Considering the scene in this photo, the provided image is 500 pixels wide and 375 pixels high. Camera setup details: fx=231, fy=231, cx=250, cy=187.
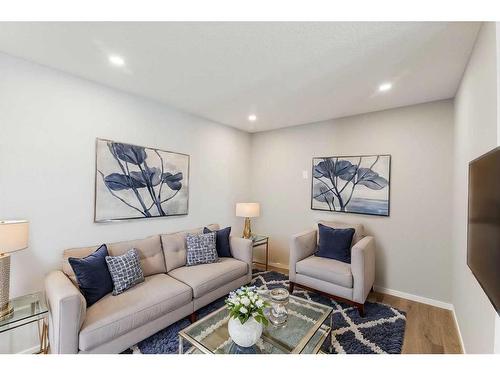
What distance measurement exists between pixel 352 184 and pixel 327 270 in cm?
130

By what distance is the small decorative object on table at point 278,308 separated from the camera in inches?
70.3

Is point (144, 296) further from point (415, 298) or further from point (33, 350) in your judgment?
point (415, 298)

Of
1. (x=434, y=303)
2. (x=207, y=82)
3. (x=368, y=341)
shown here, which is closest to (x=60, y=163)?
(x=207, y=82)

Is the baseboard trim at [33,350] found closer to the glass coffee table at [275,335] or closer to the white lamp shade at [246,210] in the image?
the glass coffee table at [275,335]

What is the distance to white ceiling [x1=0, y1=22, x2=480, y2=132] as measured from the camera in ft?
4.99

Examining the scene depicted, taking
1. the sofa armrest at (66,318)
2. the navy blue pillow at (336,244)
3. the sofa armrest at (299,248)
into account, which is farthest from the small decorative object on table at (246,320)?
the navy blue pillow at (336,244)

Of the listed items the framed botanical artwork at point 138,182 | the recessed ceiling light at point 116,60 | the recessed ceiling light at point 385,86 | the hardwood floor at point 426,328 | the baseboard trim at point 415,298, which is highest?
the recessed ceiling light at point 385,86

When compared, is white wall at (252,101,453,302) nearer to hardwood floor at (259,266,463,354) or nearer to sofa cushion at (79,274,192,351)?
hardwood floor at (259,266,463,354)

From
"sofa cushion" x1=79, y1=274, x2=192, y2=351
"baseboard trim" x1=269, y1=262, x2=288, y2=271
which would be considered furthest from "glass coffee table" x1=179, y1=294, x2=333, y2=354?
"baseboard trim" x1=269, y1=262, x2=288, y2=271

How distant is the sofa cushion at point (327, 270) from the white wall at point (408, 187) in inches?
30.5

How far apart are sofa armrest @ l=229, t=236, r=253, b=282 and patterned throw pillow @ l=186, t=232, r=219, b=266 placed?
304 millimetres

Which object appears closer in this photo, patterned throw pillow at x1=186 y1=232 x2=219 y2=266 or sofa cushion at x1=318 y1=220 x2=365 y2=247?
patterned throw pillow at x1=186 y1=232 x2=219 y2=266
